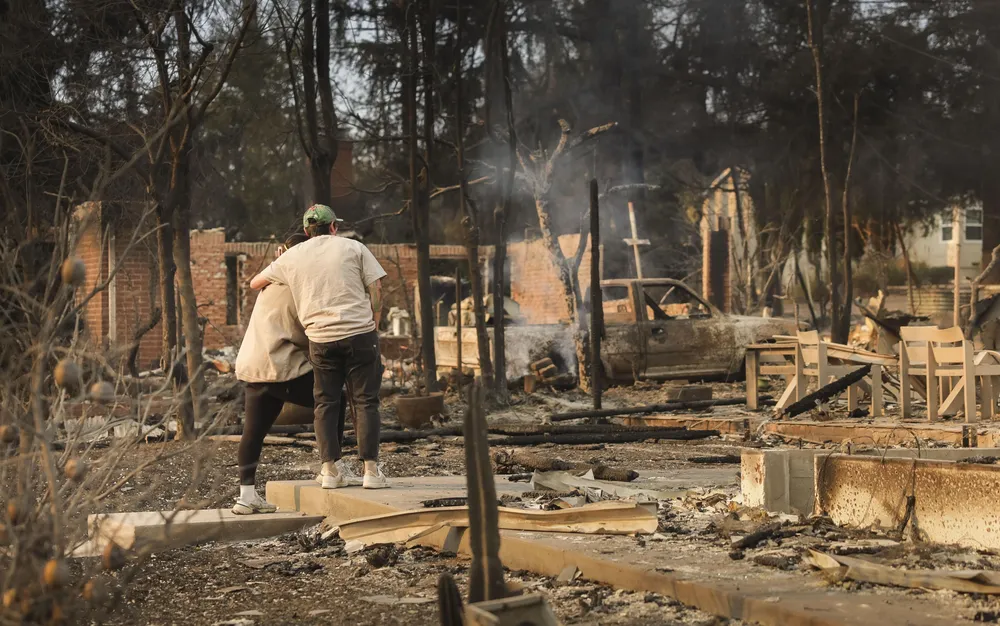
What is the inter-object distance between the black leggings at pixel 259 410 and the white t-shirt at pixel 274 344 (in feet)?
0.21

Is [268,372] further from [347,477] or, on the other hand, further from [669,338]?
[669,338]

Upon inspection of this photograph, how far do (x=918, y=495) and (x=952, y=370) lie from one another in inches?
285

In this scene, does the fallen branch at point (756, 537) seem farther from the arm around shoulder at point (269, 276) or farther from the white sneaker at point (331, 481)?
the arm around shoulder at point (269, 276)

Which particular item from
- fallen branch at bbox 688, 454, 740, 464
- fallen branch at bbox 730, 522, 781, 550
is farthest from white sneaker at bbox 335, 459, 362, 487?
fallen branch at bbox 688, 454, 740, 464

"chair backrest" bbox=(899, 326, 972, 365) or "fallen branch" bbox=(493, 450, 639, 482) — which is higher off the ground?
"chair backrest" bbox=(899, 326, 972, 365)

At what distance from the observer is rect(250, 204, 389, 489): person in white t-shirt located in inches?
299

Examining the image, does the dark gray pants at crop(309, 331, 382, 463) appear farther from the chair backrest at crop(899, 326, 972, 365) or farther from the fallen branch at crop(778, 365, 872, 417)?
the chair backrest at crop(899, 326, 972, 365)

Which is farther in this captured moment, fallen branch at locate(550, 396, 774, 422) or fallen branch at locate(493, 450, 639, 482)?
fallen branch at locate(550, 396, 774, 422)

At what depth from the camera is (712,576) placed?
16.7 ft

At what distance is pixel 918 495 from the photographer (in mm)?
5898

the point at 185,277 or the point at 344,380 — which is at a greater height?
the point at 185,277

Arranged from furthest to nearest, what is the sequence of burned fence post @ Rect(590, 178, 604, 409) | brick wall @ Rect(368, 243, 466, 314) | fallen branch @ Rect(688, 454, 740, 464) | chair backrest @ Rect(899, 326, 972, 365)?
brick wall @ Rect(368, 243, 466, 314) → burned fence post @ Rect(590, 178, 604, 409) → chair backrest @ Rect(899, 326, 972, 365) → fallen branch @ Rect(688, 454, 740, 464)

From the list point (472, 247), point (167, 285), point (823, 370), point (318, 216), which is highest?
point (472, 247)

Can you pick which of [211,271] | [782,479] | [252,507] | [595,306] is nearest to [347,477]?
[252,507]
